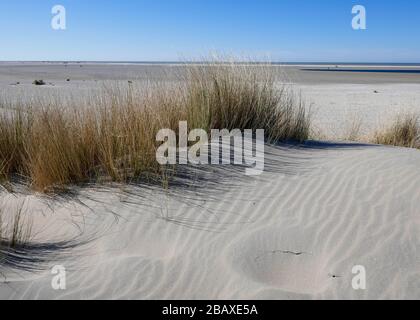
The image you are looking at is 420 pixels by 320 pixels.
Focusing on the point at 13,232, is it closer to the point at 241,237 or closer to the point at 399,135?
the point at 241,237

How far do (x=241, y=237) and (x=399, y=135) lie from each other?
5.39 meters

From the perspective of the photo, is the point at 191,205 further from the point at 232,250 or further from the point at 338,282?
the point at 338,282

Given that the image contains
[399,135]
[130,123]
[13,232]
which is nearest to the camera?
[13,232]

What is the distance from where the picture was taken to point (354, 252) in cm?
326

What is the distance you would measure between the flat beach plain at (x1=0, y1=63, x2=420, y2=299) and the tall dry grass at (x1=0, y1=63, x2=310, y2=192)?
343 millimetres

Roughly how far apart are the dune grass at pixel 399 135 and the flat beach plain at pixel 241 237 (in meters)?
2.83

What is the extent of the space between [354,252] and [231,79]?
3.97m

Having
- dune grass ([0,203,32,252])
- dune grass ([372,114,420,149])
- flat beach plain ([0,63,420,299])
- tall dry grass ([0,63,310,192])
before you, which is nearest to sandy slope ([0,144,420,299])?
flat beach plain ([0,63,420,299])

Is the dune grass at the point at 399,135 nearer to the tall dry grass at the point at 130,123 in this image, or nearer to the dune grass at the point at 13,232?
the tall dry grass at the point at 130,123

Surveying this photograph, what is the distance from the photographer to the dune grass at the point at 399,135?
757cm

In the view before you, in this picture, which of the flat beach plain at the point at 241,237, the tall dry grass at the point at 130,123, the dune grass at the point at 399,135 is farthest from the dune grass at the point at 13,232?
the dune grass at the point at 399,135

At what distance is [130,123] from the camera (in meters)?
4.88

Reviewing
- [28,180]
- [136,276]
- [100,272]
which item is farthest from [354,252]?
[28,180]

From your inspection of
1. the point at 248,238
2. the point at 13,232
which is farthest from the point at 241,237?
the point at 13,232
